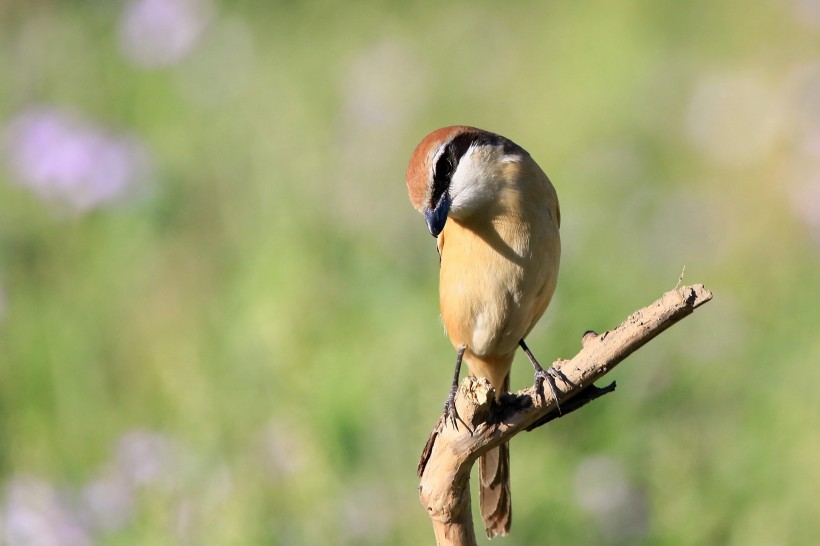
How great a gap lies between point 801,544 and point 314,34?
4.36 meters

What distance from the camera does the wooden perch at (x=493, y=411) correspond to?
105 inches

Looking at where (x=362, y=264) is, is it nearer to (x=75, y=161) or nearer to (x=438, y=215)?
(x=75, y=161)

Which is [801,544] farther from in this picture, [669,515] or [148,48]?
[148,48]

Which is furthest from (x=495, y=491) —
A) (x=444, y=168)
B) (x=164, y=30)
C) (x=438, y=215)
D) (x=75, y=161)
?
(x=164, y=30)

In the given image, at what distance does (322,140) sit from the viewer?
19.7 feet

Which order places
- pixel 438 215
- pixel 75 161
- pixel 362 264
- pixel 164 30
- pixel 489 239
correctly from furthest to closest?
1. pixel 164 30
2. pixel 75 161
3. pixel 362 264
4. pixel 489 239
5. pixel 438 215

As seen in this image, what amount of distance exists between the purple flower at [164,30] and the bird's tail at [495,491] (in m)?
3.68

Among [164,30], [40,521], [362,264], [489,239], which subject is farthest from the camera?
[164,30]

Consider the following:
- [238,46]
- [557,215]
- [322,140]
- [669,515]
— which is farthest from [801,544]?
[238,46]

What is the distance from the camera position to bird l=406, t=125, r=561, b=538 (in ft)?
10.7

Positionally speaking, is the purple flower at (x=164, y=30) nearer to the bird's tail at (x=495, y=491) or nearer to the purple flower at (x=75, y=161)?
the purple flower at (x=75, y=161)

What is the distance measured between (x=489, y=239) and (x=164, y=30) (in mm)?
3636

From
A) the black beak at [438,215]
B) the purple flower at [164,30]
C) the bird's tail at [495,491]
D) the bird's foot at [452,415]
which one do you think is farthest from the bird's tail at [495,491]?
the purple flower at [164,30]

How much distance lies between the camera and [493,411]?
9.02ft
